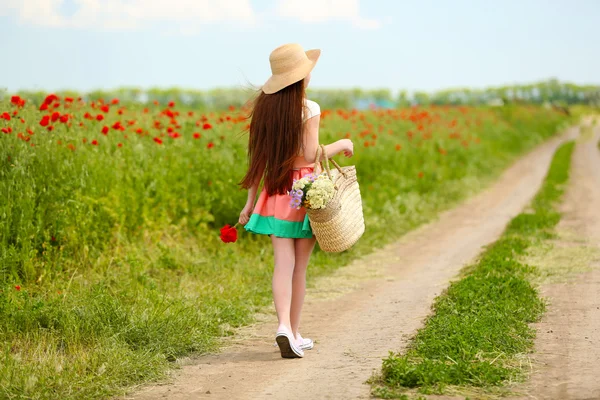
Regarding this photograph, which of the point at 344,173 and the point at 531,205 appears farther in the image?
the point at 531,205

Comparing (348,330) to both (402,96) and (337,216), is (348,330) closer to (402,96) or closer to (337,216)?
(337,216)

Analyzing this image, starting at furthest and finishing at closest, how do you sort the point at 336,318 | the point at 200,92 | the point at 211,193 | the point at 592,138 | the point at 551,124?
the point at 551,124 < the point at 592,138 < the point at 200,92 < the point at 211,193 < the point at 336,318

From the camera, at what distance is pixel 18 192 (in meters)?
7.55

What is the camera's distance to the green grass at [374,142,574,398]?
4.86m

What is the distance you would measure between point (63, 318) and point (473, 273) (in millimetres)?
4093

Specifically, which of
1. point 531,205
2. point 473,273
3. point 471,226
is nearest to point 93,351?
point 473,273

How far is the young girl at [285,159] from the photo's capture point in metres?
5.61

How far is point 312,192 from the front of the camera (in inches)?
211

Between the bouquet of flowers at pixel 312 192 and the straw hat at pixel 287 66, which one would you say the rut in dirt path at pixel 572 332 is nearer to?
the bouquet of flowers at pixel 312 192

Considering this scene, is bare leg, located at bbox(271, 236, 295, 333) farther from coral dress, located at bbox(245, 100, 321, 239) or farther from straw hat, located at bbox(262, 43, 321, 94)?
straw hat, located at bbox(262, 43, 321, 94)

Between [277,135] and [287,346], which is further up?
[277,135]

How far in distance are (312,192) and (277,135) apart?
532mm

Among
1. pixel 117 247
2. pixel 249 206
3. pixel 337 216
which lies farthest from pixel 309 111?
pixel 117 247

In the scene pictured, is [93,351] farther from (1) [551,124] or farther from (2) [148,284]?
(1) [551,124]
